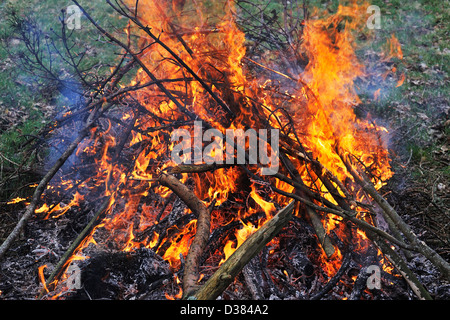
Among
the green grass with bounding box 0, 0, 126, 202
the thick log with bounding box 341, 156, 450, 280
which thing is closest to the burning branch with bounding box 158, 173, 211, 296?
the thick log with bounding box 341, 156, 450, 280

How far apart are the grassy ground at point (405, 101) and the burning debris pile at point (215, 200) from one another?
44 centimetres

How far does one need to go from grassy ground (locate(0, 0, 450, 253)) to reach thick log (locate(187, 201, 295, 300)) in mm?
1557

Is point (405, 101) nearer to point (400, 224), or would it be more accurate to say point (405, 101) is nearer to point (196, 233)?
point (400, 224)

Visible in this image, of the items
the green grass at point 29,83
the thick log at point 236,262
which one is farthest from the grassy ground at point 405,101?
the thick log at point 236,262

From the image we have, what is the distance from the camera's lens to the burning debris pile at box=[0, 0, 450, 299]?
250 centimetres

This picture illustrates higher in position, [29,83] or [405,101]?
[29,83]

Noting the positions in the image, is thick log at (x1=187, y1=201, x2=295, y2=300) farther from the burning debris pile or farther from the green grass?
the green grass

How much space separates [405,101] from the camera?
500 centimetres

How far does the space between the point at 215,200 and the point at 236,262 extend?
37.1 inches

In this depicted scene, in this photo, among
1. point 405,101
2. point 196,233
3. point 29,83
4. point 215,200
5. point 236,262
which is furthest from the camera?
point 29,83

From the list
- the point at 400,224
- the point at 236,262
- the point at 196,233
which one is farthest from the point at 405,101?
the point at 236,262

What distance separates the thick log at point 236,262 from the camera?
210 cm
